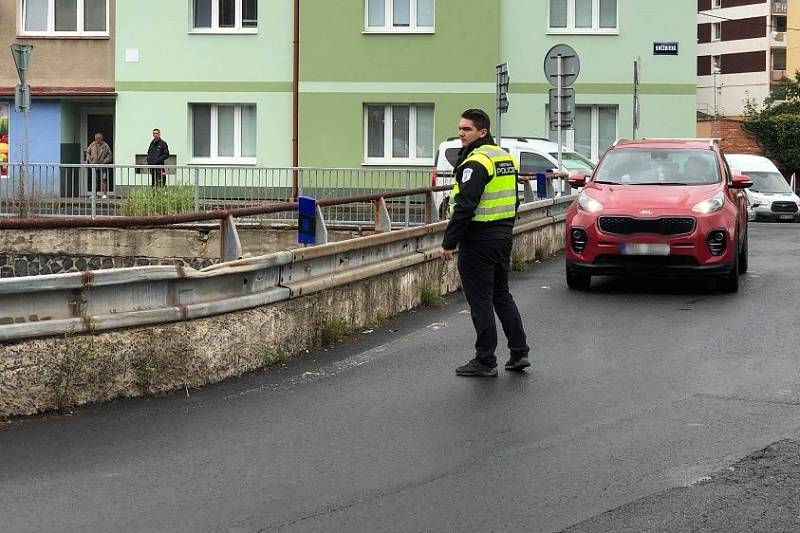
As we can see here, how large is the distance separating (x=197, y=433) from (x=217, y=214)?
283 centimetres

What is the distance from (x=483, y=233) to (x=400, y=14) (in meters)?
23.8

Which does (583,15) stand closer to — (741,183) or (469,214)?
(741,183)

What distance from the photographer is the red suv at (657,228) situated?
1390cm

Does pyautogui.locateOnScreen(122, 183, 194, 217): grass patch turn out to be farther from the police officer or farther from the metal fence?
the police officer

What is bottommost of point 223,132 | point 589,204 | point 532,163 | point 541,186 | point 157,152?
point 589,204

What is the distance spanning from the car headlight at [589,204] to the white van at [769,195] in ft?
76.1

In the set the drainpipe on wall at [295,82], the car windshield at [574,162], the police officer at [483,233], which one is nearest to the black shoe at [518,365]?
the police officer at [483,233]

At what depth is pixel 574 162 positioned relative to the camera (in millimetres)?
26500

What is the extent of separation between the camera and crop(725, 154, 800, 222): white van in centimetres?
3734

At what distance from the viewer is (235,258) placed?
31.9ft

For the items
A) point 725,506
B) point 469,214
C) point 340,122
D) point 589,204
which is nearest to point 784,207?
point 340,122

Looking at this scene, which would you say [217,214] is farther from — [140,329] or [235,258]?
[140,329]

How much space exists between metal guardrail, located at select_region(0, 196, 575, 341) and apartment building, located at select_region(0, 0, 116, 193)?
22.6 metres

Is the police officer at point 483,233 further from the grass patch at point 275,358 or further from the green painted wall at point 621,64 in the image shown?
the green painted wall at point 621,64
